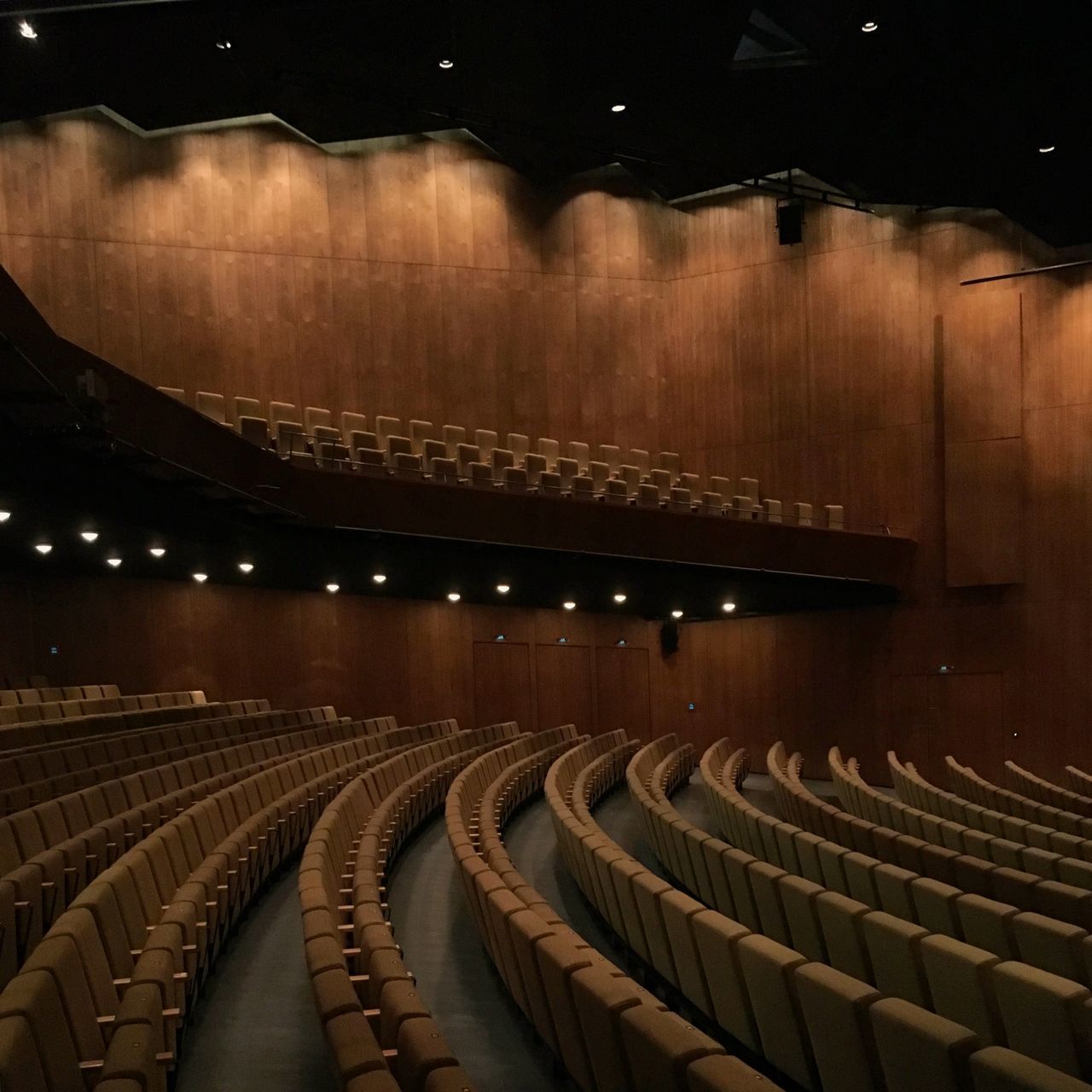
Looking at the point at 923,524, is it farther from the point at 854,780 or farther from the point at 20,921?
the point at 20,921

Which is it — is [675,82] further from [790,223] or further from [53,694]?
[53,694]

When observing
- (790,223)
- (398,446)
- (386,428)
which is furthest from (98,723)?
(790,223)

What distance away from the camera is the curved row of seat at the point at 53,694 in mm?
3805

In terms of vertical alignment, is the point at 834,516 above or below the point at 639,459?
below

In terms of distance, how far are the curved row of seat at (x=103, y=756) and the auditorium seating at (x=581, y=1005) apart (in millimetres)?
882

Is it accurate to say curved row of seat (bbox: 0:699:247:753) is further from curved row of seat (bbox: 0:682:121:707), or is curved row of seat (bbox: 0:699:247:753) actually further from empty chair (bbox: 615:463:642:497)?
empty chair (bbox: 615:463:642:497)

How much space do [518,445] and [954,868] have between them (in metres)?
4.07

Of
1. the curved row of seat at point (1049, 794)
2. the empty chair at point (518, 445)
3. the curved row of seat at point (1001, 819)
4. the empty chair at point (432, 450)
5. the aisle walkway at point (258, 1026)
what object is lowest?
the curved row of seat at point (1049, 794)

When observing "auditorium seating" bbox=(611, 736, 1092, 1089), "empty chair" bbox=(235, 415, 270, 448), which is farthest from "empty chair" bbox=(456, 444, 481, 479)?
"auditorium seating" bbox=(611, 736, 1092, 1089)

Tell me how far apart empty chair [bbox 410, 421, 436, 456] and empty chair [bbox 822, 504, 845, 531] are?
207cm

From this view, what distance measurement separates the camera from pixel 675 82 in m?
4.68

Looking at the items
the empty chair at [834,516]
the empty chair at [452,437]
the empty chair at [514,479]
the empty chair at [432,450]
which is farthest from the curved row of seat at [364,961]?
the empty chair at [834,516]

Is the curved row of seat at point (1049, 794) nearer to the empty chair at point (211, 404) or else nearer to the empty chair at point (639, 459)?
the empty chair at point (639, 459)

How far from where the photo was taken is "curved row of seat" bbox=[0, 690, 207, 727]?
3621 mm
